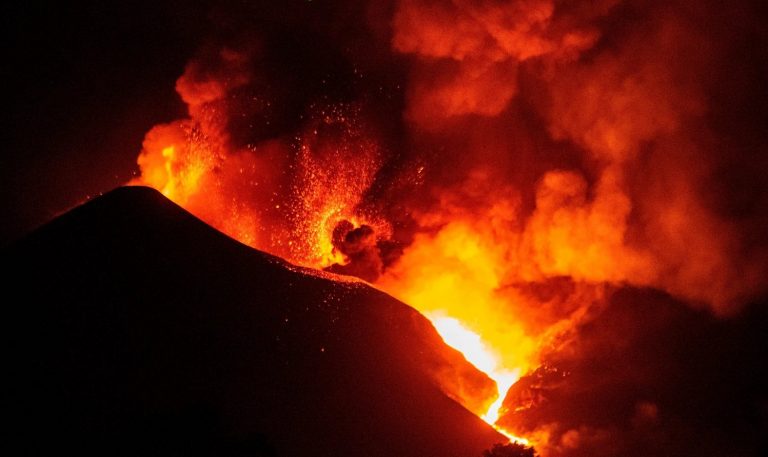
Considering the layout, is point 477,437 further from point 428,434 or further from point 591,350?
point 591,350

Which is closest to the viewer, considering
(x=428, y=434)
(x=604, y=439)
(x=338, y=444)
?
(x=338, y=444)

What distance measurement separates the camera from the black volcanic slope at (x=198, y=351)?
454 inches

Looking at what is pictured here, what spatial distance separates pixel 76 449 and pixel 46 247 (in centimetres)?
694

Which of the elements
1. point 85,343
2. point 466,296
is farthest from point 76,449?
point 466,296

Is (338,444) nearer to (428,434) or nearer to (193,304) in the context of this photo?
(428,434)

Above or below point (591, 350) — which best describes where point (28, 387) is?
below

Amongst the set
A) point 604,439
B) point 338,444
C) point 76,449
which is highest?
point 604,439

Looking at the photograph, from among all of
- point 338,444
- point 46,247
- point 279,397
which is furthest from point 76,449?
point 46,247

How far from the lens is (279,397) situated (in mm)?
13430

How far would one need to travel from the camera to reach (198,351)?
1370cm

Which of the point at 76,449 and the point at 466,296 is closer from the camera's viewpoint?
the point at 76,449

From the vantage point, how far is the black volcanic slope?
11.5 metres

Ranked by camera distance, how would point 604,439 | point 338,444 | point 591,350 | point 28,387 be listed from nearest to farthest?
point 28,387 → point 338,444 → point 604,439 → point 591,350

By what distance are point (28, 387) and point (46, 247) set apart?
5.01m
